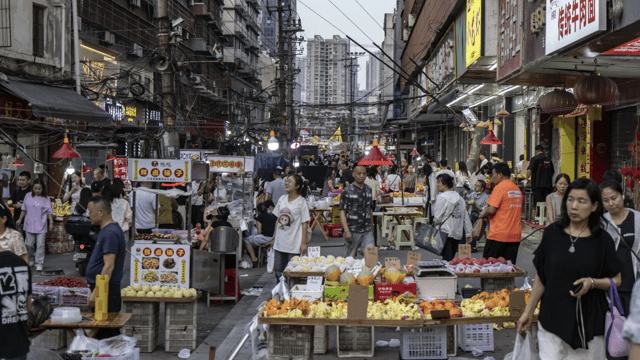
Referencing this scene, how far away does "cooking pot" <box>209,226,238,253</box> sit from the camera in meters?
A: 10.6

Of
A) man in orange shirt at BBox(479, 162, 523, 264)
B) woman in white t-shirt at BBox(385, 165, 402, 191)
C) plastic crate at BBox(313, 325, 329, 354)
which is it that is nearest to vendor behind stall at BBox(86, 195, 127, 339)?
plastic crate at BBox(313, 325, 329, 354)

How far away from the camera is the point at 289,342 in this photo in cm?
673

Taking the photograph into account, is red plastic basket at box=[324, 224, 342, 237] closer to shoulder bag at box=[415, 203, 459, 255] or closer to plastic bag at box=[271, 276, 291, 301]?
shoulder bag at box=[415, 203, 459, 255]

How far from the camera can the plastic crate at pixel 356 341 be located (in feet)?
24.6

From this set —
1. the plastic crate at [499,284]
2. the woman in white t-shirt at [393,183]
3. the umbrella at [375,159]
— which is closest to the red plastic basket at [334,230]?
the umbrella at [375,159]

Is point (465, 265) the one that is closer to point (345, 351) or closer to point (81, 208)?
point (345, 351)

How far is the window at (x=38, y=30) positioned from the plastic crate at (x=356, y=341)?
16.4m

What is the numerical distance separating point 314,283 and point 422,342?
64.9 inches

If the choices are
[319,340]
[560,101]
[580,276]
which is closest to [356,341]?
[319,340]

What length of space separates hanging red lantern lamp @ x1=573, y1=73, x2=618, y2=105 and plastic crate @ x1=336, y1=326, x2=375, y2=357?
190 inches

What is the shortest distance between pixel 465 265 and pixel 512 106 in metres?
15.1

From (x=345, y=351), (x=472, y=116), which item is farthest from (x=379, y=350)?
(x=472, y=116)

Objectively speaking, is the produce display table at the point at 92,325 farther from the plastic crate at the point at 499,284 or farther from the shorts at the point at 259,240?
the shorts at the point at 259,240

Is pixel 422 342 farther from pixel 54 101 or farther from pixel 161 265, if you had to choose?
pixel 54 101
